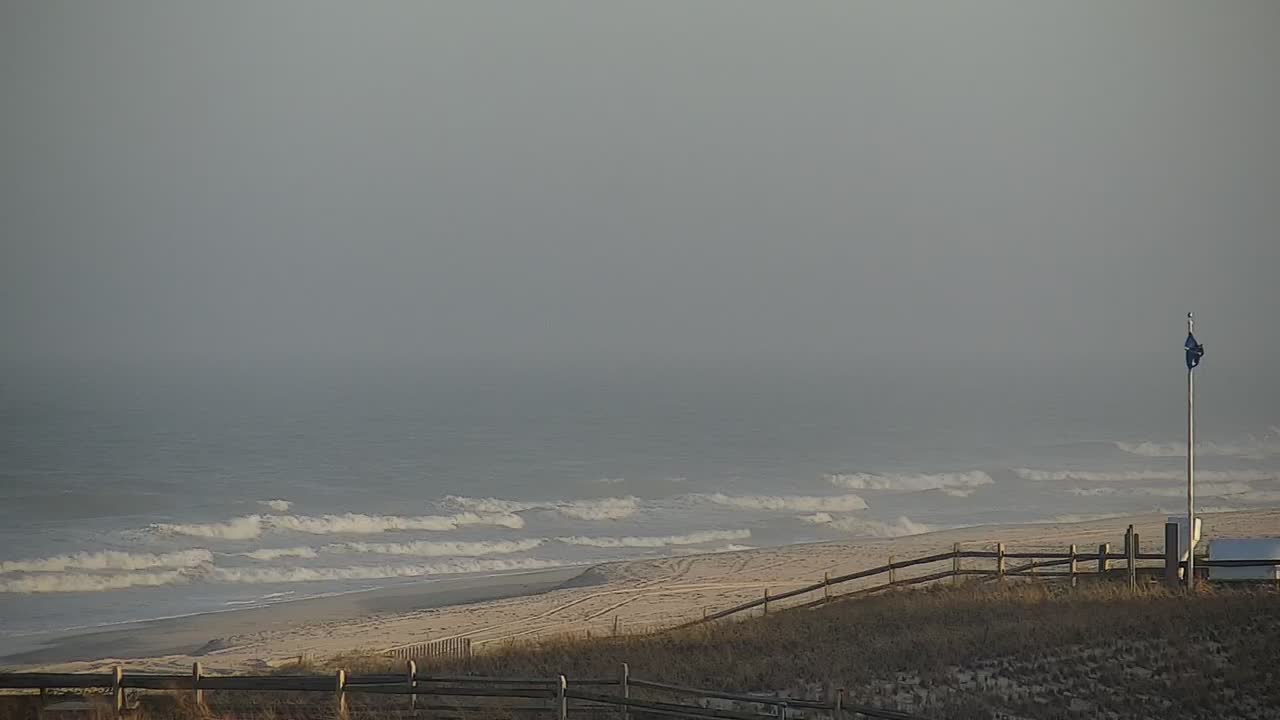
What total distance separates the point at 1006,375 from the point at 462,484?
125035mm

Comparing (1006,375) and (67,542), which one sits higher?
(1006,375)

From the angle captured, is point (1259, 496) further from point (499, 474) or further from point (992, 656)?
point (992, 656)

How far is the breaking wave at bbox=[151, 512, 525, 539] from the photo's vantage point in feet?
195

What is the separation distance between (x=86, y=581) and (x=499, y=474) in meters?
42.2

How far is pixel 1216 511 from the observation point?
5947 cm

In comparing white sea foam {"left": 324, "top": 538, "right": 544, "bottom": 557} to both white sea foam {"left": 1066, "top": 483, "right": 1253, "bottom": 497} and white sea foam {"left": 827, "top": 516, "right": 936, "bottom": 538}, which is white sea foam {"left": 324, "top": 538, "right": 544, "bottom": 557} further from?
white sea foam {"left": 1066, "top": 483, "right": 1253, "bottom": 497}

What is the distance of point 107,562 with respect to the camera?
5044 centimetres

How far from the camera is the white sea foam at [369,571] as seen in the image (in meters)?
48.2

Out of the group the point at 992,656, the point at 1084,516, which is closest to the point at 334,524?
the point at 1084,516

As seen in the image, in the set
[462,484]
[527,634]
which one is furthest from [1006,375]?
[527,634]

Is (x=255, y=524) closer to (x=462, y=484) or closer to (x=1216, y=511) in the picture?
(x=462, y=484)

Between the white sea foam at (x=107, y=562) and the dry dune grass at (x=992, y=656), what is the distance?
26.6 meters

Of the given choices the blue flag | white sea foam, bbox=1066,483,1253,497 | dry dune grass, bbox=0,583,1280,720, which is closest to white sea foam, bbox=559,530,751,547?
white sea foam, bbox=1066,483,1253,497

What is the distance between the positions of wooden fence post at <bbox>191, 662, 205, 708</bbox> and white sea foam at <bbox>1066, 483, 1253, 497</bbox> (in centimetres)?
5811
